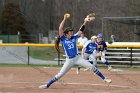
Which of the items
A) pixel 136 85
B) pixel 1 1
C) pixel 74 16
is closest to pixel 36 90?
pixel 136 85

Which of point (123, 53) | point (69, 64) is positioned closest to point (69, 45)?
point (69, 64)

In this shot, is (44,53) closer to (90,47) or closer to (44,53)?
(44,53)

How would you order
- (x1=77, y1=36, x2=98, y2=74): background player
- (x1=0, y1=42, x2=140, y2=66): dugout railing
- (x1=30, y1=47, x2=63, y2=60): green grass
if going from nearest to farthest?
(x1=77, y1=36, x2=98, y2=74): background player < (x1=0, y1=42, x2=140, y2=66): dugout railing < (x1=30, y1=47, x2=63, y2=60): green grass

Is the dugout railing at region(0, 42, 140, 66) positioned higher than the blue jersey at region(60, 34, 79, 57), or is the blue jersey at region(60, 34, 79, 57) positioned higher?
the blue jersey at region(60, 34, 79, 57)

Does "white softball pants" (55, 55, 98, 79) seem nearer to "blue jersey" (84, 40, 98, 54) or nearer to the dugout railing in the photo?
"blue jersey" (84, 40, 98, 54)

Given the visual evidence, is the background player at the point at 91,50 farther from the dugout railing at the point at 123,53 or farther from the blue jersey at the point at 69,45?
the blue jersey at the point at 69,45

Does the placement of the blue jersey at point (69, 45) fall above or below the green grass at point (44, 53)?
above

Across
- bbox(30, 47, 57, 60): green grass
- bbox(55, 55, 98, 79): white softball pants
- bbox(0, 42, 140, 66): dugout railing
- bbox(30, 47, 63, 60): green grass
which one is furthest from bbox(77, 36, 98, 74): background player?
bbox(30, 47, 57, 60): green grass

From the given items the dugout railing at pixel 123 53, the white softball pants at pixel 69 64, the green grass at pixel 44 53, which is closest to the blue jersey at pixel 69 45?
the white softball pants at pixel 69 64

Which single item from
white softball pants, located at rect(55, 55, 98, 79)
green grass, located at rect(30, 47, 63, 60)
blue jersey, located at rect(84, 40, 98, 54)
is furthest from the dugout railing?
white softball pants, located at rect(55, 55, 98, 79)

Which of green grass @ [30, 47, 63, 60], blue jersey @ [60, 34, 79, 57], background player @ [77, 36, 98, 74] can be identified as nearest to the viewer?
blue jersey @ [60, 34, 79, 57]

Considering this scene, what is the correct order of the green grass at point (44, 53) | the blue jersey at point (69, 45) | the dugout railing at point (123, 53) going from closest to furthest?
the blue jersey at point (69, 45) < the dugout railing at point (123, 53) < the green grass at point (44, 53)

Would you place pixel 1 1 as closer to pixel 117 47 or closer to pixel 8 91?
pixel 117 47

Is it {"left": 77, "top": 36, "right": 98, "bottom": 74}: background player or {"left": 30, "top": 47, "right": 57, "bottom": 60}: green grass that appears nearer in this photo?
{"left": 77, "top": 36, "right": 98, "bottom": 74}: background player
